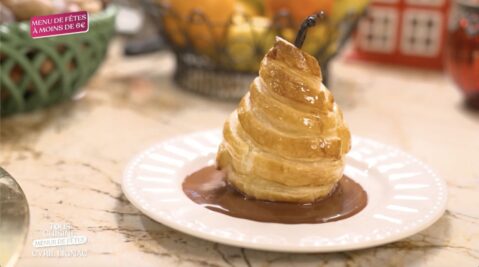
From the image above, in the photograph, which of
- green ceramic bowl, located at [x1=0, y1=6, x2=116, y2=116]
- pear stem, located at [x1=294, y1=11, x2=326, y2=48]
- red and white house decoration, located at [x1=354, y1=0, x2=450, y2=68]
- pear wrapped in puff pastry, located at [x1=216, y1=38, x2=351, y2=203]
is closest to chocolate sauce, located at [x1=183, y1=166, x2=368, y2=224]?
pear wrapped in puff pastry, located at [x1=216, y1=38, x2=351, y2=203]

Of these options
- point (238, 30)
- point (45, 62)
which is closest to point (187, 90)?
point (238, 30)

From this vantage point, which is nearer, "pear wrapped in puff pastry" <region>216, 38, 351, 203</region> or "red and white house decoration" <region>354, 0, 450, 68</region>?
"pear wrapped in puff pastry" <region>216, 38, 351, 203</region>

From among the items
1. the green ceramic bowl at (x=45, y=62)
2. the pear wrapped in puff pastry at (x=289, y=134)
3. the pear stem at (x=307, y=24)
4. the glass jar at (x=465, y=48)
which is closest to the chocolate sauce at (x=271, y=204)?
the pear wrapped in puff pastry at (x=289, y=134)

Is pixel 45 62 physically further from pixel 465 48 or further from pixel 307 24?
pixel 465 48

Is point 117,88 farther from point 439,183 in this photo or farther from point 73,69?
point 439,183

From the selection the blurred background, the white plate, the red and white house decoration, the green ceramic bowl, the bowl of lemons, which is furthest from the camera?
the red and white house decoration

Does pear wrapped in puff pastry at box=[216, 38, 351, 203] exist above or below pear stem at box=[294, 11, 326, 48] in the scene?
below

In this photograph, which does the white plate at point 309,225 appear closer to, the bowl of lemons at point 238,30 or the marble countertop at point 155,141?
the marble countertop at point 155,141

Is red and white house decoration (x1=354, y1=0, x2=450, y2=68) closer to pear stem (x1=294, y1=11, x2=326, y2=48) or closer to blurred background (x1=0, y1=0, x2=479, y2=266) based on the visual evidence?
blurred background (x1=0, y1=0, x2=479, y2=266)
